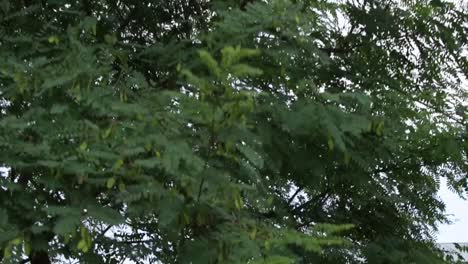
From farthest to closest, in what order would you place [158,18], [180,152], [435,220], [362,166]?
[435,220], [158,18], [362,166], [180,152]

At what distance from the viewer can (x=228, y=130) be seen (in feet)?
6.71

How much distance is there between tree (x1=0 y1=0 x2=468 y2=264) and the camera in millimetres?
2275

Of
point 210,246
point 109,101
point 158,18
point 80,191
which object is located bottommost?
point 210,246

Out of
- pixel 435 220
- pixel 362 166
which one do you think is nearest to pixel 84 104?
pixel 362 166

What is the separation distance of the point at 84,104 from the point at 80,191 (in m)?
0.32

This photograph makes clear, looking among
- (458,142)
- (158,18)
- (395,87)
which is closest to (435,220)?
(458,142)

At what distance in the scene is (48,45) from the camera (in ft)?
10.1

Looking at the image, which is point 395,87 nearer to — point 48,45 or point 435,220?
point 435,220

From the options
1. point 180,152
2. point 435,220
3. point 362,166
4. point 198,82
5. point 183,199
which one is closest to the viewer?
point 198,82

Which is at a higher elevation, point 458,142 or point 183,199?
point 458,142

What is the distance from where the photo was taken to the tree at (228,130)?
2.28 meters

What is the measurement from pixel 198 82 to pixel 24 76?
958 millimetres

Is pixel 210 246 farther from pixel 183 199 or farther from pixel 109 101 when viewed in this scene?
pixel 109 101

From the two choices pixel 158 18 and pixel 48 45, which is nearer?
pixel 48 45
